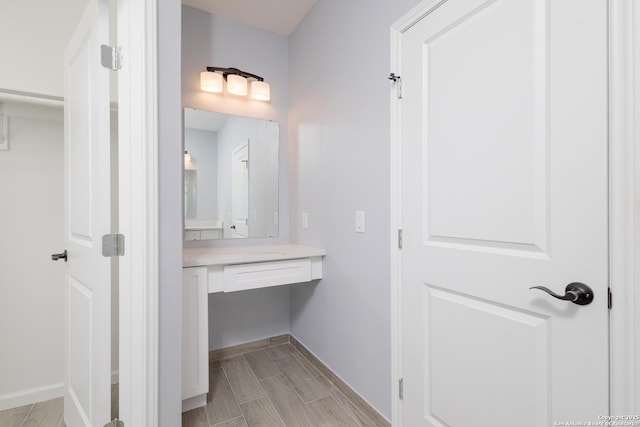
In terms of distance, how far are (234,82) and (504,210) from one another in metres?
2.11

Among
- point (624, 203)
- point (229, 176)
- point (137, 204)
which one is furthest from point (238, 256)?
point (624, 203)

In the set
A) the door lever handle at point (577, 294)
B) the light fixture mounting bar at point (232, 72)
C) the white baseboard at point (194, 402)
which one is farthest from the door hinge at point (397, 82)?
the white baseboard at point (194, 402)

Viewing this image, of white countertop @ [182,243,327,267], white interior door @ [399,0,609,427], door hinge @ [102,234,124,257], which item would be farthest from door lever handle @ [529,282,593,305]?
door hinge @ [102,234,124,257]

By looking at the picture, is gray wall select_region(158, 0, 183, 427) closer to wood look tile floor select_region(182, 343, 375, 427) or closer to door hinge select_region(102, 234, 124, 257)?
door hinge select_region(102, 234, 124, 257)

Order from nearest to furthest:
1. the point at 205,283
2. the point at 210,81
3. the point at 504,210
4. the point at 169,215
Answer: the point at 504,210, the point at 169,215, the point at 205,283, the point at 210,81

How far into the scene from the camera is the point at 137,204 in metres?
1.18

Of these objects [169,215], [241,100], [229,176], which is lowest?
[169,215]

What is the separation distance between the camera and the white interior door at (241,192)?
2.36m

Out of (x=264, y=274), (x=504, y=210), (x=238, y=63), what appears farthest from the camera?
(x=238, y=63)

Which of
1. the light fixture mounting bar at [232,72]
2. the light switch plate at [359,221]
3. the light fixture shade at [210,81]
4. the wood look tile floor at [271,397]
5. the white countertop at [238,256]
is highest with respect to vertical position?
the light fixture mounting bar at [232,72]

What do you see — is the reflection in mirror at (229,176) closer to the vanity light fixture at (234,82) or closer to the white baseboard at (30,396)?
the vanity light fixture at (234,82)

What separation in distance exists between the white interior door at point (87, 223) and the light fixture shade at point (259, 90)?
118 centimetres

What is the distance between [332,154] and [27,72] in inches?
70.5

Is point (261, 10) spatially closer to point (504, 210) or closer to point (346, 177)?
point (346, 177)
